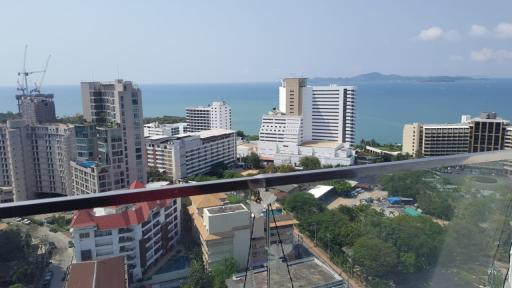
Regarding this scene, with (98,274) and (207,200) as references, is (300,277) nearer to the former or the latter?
(207,200)

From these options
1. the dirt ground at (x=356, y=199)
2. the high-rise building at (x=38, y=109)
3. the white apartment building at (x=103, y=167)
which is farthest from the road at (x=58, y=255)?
the high-rise building at (x=38, y=109)

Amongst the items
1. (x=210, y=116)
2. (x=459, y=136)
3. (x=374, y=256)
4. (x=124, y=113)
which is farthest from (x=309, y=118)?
(x=374, y=256)

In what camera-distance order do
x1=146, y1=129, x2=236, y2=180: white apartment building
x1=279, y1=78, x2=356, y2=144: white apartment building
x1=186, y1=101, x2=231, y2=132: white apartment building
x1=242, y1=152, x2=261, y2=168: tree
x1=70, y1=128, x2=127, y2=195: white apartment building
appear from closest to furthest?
1. x1=70, y1=128, x2=127, y2=195: white apartment building
2. x1=146, y1=129, x2=236, y2=180: white apartment building
3. x1=242, y1=152, x2=261, y2=168: tree
4. x1=279, y1=78, x2=356, y2=144: white apartment building
5. x1=186, y1=101, x2=231, y2=132: white apartment building

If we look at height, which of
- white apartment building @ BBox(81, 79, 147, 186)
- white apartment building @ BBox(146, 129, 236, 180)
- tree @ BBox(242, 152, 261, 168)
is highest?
white apartment building @ BBox(81, 79, 147, 186)

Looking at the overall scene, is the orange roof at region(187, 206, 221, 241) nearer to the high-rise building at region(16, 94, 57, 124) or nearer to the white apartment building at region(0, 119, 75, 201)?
the white apartment building at region(0, 119, 75, 201)

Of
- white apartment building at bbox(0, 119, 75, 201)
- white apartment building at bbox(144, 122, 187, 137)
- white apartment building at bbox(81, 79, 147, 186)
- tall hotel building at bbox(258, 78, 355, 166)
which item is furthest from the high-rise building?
tall hotel building at bbox(258, 78, 355, 166)

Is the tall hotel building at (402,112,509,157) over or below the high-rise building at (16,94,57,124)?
below

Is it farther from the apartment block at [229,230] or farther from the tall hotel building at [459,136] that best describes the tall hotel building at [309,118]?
the apartment block at [229,230]

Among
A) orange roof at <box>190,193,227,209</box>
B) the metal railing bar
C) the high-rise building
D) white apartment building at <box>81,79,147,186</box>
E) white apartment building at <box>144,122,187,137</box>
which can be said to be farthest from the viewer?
white apartment building at <box>144,122,187,137</box>

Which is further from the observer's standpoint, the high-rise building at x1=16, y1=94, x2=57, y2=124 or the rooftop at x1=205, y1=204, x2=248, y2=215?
the high-rise building at x1=16, y1=94, x2=57, y2=124
